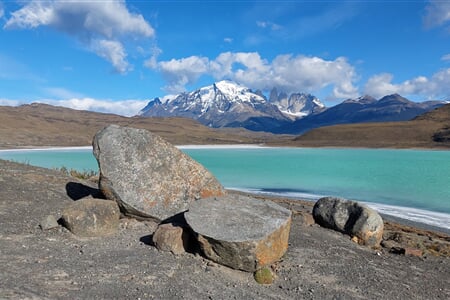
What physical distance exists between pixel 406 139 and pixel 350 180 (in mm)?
83533

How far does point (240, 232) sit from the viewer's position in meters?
7.86

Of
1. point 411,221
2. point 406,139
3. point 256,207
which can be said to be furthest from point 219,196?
point 406,139

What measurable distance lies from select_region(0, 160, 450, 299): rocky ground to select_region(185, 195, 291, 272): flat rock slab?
281mm

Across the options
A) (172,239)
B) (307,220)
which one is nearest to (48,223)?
(172,239)

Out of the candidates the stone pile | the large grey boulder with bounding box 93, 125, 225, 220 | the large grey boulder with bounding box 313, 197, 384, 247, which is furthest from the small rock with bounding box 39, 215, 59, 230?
the large grey boulder with bounding box 313, 197, 384, 247

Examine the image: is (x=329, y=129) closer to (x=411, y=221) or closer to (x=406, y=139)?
(x=406, y=139)

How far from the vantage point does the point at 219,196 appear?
33.1 ft

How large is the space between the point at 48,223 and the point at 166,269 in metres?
3.31

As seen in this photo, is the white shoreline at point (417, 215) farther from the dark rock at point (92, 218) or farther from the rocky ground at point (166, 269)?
the dark rock at point (92, 218)

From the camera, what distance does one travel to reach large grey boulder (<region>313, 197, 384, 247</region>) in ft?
35.6

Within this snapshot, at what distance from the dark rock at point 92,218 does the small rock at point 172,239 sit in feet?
4.35

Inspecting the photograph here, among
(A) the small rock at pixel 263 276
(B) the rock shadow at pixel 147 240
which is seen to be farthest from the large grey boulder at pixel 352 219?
(B) the rock shadow at pixel 147 240

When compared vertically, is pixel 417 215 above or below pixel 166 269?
below

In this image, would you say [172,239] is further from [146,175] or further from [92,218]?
[146,175]
